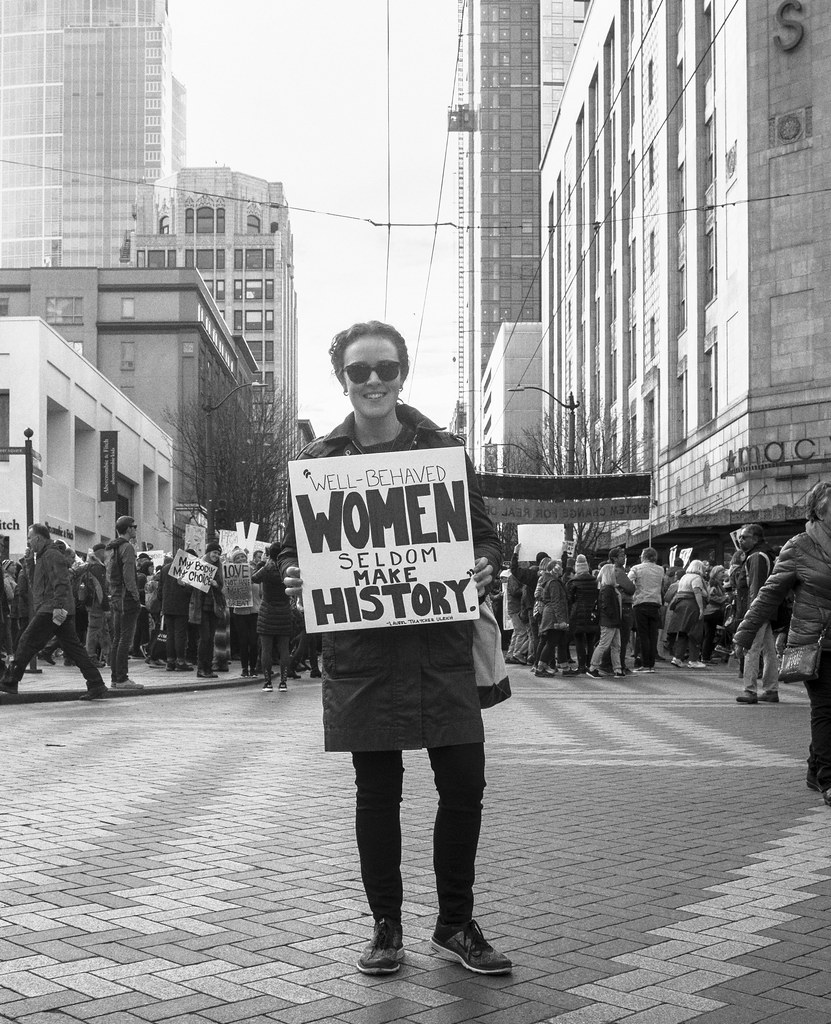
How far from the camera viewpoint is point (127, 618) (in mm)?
15820

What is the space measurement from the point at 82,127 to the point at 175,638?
548 feet

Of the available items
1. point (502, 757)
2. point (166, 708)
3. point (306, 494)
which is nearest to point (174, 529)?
point (166, 708)

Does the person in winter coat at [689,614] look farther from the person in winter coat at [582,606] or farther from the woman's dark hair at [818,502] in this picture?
the woman's dark hair at [818,502]

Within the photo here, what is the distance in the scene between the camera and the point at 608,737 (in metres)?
11.0

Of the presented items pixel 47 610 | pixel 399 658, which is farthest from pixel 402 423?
pixel 47 610

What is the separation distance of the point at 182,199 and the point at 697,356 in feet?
354

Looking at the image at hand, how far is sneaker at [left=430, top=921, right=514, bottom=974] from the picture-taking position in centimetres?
389

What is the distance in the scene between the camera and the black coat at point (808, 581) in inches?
288

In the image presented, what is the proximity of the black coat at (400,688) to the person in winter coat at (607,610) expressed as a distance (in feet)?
51.1

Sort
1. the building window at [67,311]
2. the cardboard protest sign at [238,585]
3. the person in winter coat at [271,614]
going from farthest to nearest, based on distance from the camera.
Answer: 1. the building window at [67,311]
2. the cardboard protest sign at [238,585]
3. the person in winter coat at [271,614]

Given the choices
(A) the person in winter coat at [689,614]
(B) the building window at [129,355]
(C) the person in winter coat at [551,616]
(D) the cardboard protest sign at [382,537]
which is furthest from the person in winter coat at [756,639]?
(B) the building window at [129,355]

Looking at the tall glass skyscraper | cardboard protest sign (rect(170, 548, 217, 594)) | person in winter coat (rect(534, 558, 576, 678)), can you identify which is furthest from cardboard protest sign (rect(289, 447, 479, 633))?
the tall glass skyscraper

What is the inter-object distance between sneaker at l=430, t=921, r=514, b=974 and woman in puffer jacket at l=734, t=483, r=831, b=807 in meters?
3.76

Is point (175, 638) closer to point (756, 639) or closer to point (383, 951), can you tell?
point (756, 639)
